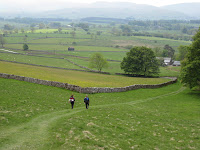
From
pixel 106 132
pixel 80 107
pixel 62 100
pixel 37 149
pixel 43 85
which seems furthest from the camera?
pixel 43 85

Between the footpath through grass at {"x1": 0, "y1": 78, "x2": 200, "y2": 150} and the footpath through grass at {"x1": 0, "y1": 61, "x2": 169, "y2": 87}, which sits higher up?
the footpath through grass at {"x1": 0, "y1": 78, "x2": 200, "y2": 150}

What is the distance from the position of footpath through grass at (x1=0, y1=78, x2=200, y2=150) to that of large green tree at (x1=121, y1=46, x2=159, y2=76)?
58.7m

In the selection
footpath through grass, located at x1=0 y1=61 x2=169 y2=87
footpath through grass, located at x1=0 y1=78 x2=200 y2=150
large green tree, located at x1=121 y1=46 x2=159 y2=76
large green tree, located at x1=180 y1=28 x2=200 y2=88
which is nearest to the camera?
footpath through grass, located at x1=0 y1=78 x2=200 y2=150

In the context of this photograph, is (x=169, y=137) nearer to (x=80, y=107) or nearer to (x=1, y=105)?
(x=80, y=107)

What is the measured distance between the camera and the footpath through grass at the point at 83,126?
18.9 meters

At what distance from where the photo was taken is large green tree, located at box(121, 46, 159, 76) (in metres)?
94.0

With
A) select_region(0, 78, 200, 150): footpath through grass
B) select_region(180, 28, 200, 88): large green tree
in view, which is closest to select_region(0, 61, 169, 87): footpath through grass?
select_region(180, 28, 200, 88): large green tree

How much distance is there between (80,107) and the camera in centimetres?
3247

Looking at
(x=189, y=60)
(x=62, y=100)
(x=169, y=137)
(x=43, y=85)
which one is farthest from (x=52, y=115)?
(x=189, y=60)

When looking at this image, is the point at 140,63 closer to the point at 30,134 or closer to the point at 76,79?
the point at 76,79

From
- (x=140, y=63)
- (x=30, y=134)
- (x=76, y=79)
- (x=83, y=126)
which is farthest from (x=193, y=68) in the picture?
(x=30, y=134)

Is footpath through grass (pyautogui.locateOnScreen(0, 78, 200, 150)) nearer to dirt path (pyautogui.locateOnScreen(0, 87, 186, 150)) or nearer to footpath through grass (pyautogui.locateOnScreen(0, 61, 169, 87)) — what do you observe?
dirt path (pyautogui.locateOnScreen(0, 87, 186, 150))

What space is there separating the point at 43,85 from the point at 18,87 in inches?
260

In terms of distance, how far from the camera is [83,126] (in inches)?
898
